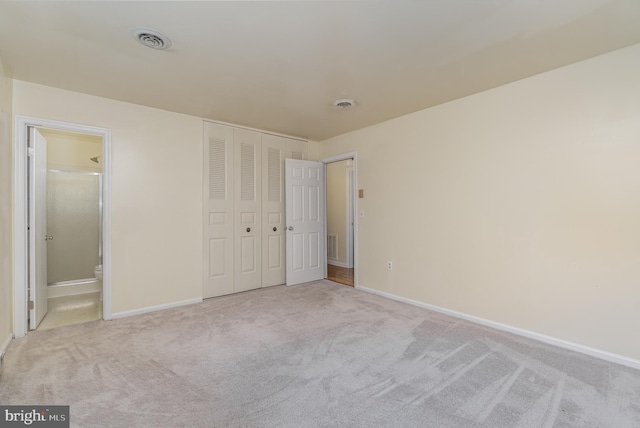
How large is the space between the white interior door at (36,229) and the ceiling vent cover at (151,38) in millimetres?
1799

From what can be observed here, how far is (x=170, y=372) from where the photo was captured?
213 cm

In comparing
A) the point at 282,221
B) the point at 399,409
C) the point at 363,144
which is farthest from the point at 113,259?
the point at 363,144

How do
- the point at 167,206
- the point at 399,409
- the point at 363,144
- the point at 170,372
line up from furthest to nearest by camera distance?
the point at 363,144, the point at 167,206, the point at 170,372, the point at 399,409

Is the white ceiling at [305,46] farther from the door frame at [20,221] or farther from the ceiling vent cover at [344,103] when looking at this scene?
the door frame at [20,221]

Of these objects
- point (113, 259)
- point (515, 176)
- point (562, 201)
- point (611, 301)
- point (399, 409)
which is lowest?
point (399, 409)

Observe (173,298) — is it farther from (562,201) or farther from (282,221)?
(562,201)

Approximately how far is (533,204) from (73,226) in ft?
19.3

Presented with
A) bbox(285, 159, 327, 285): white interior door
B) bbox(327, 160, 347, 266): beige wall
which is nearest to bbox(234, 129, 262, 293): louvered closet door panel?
bbox(285, 159, 327, 285): white interior door

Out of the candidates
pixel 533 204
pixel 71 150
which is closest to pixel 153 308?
pixel 71 150

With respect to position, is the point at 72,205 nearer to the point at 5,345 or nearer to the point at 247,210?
the point at 5,345

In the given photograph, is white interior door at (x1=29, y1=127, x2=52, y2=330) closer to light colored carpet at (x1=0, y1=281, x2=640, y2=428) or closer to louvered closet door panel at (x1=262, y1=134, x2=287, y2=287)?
light colored carpet at (x1=0, y1=281, x2=640, y2=428)

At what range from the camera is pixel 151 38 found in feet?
6.74

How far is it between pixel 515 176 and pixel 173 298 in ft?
13.1

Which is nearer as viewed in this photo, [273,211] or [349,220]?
[273,211]
